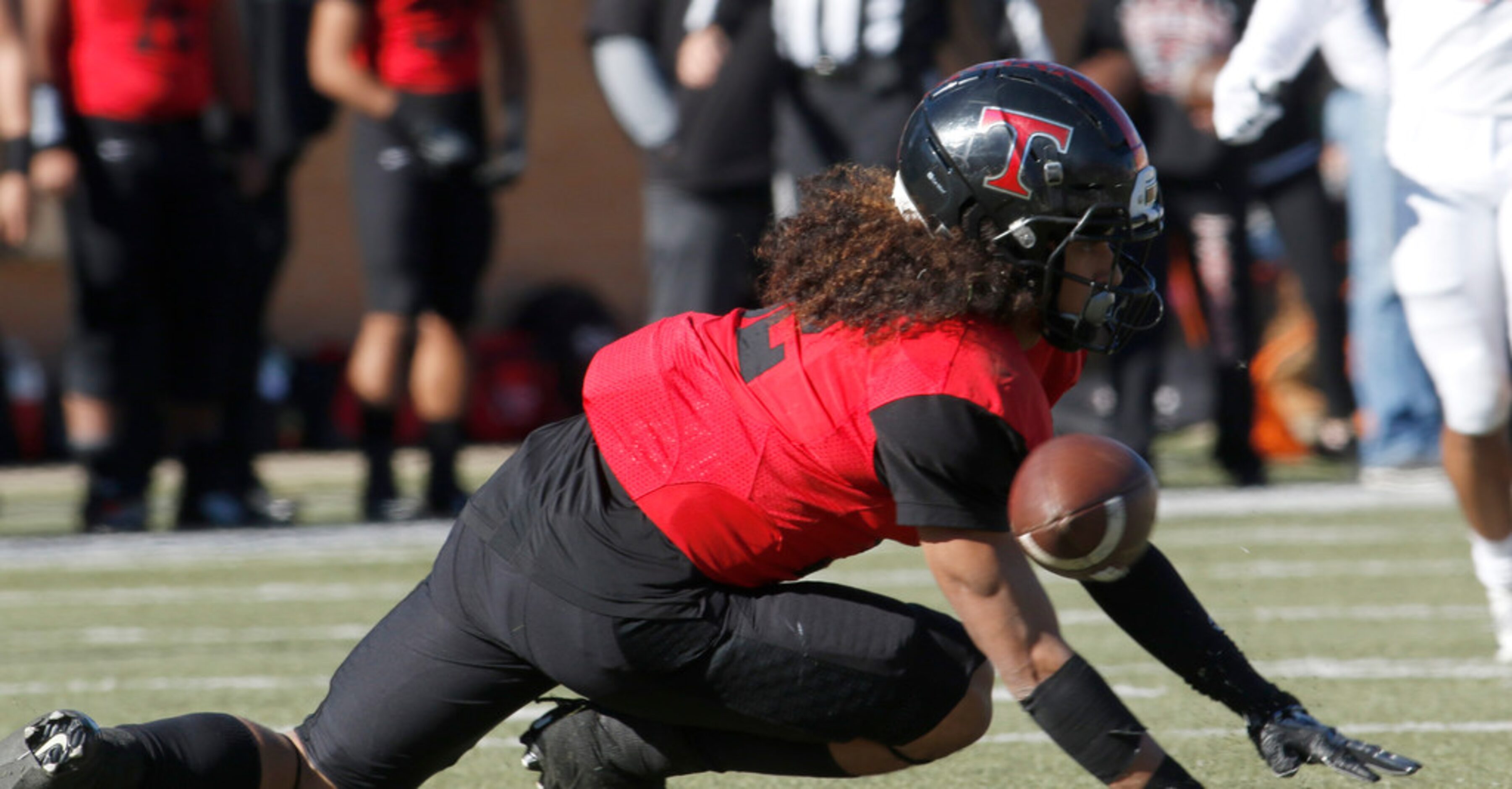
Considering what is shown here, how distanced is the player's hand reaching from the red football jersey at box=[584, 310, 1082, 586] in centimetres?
52

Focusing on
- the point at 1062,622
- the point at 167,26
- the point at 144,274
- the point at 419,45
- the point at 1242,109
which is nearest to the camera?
the point at 1242,109

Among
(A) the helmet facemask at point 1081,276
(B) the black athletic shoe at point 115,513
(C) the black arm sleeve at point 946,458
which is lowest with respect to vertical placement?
(B) the black athletic shoe at point 115,513

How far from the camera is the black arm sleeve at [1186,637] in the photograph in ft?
9.20

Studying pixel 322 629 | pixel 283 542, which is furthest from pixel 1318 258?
pixel 322 629

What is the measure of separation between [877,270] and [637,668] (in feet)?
2.12

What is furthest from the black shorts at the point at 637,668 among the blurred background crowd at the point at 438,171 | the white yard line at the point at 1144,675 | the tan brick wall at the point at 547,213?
the tan brick wall at the point at 547,213

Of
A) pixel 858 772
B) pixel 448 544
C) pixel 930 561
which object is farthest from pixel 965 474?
pixel 448 544

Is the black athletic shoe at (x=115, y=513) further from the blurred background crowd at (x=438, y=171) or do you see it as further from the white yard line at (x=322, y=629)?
the white yard line at (x=322, y=629)

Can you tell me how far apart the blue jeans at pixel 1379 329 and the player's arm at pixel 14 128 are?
514 cm

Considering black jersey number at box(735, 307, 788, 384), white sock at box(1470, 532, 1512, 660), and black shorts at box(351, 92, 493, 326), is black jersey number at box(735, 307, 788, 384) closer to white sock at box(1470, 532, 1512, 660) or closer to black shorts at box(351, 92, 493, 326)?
white sock at box(1470, 532, 1512, 660)

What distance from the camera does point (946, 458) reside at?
2566mm

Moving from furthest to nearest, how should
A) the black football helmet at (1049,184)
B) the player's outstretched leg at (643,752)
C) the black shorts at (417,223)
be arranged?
the black shorts at (417,223) < the player's outstretched leg at (643,752) < the black football helmet at (1049,184)

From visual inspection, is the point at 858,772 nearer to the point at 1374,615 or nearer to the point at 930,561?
the point at 930,561

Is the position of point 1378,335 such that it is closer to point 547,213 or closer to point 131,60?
point 131,60
